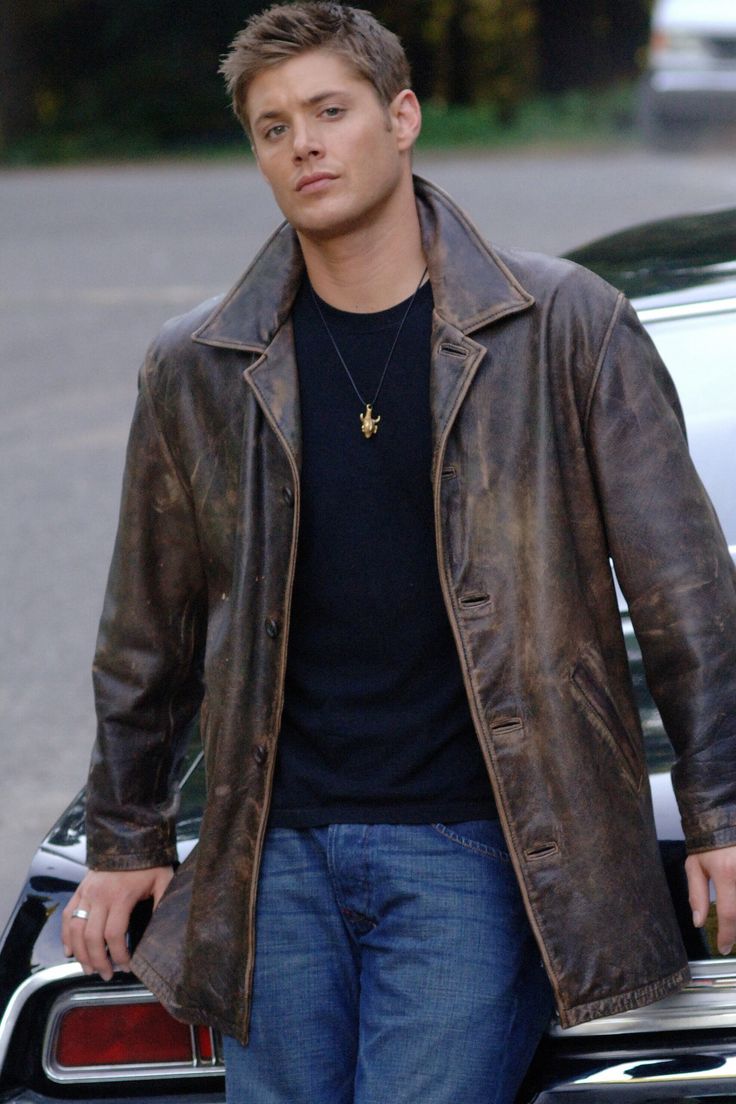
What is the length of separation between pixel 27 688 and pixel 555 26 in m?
25.3

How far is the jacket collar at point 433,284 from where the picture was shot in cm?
223

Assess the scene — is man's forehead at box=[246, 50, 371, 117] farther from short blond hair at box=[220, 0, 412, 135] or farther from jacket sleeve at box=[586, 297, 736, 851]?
jacket sleeve at box=[586, 297, 736, 851]

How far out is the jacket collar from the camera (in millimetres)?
2234

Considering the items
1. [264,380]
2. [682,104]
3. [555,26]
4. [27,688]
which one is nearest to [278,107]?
[264,380]

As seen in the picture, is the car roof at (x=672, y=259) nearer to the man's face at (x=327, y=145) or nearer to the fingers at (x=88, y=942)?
the man's face at (x=327, y=145)

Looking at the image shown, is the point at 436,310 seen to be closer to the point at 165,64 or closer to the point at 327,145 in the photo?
the point at 327,145

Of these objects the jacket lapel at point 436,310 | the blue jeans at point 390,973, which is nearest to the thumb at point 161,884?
the blue jeans at point 390,973

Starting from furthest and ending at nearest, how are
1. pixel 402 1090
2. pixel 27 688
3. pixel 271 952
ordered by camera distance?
pixel 27 688
pixel 271 952
pixel 402 1090

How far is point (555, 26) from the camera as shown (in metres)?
28.8

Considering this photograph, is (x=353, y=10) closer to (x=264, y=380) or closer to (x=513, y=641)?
(x=264, y=380)

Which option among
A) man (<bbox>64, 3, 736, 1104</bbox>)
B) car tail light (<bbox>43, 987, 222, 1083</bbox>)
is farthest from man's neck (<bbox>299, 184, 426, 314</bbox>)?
car tail light (<bbox>43, 987, 222, 1083</bbox>)

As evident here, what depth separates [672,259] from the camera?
332 centimetres

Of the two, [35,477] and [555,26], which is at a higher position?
[555,26]

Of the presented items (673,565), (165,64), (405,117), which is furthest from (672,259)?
(165,64)
